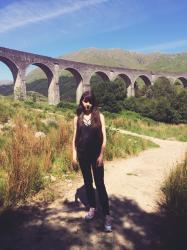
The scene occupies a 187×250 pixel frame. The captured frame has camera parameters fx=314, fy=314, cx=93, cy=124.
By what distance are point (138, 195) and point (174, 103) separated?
25528 mm

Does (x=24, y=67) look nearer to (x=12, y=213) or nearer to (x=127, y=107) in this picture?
(x=127, y=107)

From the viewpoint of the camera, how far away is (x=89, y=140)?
11.3 feet

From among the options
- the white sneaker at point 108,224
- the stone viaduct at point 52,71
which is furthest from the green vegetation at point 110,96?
the white sneaker at point 108,224

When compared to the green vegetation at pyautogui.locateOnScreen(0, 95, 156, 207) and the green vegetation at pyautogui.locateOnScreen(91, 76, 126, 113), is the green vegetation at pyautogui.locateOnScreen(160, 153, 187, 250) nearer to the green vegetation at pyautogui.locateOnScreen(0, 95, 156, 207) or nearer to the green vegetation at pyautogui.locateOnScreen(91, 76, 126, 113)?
the green vegetation at pyautogui.locateOnScreen(0, 95, 156, 207)

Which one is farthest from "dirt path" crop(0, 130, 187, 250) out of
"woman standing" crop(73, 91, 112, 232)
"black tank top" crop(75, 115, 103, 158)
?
"black tank top" crop(75, 115, 103, 158)

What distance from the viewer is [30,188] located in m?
4.26

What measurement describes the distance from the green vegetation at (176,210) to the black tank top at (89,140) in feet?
3.55

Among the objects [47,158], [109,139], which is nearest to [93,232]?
[47,158]

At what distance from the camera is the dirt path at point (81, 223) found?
122 inches

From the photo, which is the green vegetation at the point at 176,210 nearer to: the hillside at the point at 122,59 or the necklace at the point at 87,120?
the necklace at the point at 87,120

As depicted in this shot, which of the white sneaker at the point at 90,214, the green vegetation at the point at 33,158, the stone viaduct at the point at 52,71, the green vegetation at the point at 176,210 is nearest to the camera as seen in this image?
the green vegetation at the point at 176,210

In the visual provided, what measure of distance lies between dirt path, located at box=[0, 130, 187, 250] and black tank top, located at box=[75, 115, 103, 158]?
81 centimetres

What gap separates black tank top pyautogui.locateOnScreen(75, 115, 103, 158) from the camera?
3.44 meters

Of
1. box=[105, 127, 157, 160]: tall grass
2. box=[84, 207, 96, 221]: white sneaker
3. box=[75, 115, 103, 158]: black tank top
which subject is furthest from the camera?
box=[105, 127, 157, 160]: tall grass
